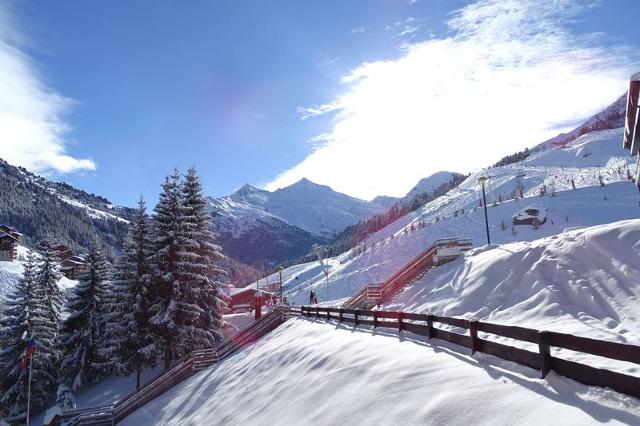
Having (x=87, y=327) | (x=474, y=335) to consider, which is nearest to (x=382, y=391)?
(x=474, y=335)

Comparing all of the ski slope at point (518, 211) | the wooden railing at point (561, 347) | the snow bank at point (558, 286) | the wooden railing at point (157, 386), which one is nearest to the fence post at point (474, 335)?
the wooden railing at point (561, 347)

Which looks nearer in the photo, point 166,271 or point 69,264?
point 166,271

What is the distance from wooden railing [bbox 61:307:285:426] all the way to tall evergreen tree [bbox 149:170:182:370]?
2400 millimetres

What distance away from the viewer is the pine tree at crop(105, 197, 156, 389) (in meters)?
28.5

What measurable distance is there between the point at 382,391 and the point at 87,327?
3202 cm

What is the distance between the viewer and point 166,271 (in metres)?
29.5

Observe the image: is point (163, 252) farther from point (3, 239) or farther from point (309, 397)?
point (3, 239)

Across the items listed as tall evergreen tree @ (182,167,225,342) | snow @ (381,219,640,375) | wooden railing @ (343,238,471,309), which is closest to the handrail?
wooden railing @ (343,238,471,309)

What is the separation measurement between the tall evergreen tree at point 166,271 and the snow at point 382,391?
354 inches

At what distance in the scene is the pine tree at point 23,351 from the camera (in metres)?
31.0

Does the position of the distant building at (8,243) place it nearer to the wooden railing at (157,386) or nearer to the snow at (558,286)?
the wooden railing at (157,386)

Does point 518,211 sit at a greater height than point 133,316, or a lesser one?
greater

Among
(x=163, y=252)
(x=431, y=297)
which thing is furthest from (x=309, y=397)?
(x=163, y=252)

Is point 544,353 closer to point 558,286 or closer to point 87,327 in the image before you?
point 558,286
